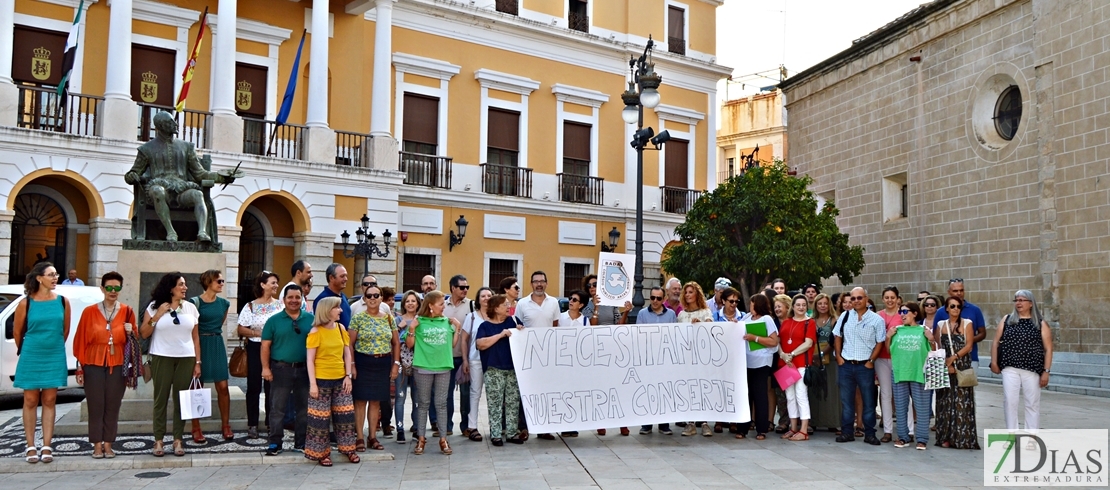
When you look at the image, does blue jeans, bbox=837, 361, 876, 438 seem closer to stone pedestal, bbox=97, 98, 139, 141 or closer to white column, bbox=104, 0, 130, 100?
stone pedestal, bbox=97, 98, 139, 141

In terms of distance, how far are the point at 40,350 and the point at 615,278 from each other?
25.2 ft

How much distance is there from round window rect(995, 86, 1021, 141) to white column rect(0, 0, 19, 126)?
19.3 meters

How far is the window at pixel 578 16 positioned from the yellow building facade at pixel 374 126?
0.19 ft

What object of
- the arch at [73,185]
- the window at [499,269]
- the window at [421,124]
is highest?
the window at [421,124]

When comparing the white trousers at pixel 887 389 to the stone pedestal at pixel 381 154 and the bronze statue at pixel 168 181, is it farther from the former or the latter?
the stone pedestal at pixel 381 154

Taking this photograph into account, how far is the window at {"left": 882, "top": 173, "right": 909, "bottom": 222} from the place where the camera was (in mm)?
22297

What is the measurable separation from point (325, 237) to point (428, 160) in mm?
3845

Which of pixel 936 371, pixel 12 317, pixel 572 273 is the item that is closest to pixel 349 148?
pixel 572 273

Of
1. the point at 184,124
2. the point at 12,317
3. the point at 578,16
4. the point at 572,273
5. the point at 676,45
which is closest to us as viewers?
the point at 12,317

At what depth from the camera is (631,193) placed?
27.9 m

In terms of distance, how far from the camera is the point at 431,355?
9.09 meters

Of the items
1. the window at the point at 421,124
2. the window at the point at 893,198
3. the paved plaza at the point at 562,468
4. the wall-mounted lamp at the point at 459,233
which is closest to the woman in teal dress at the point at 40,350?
the paved plaza at the point at 562,468

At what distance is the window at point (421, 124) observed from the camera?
78.7 ft

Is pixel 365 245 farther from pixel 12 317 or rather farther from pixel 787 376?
pixel 787 376
